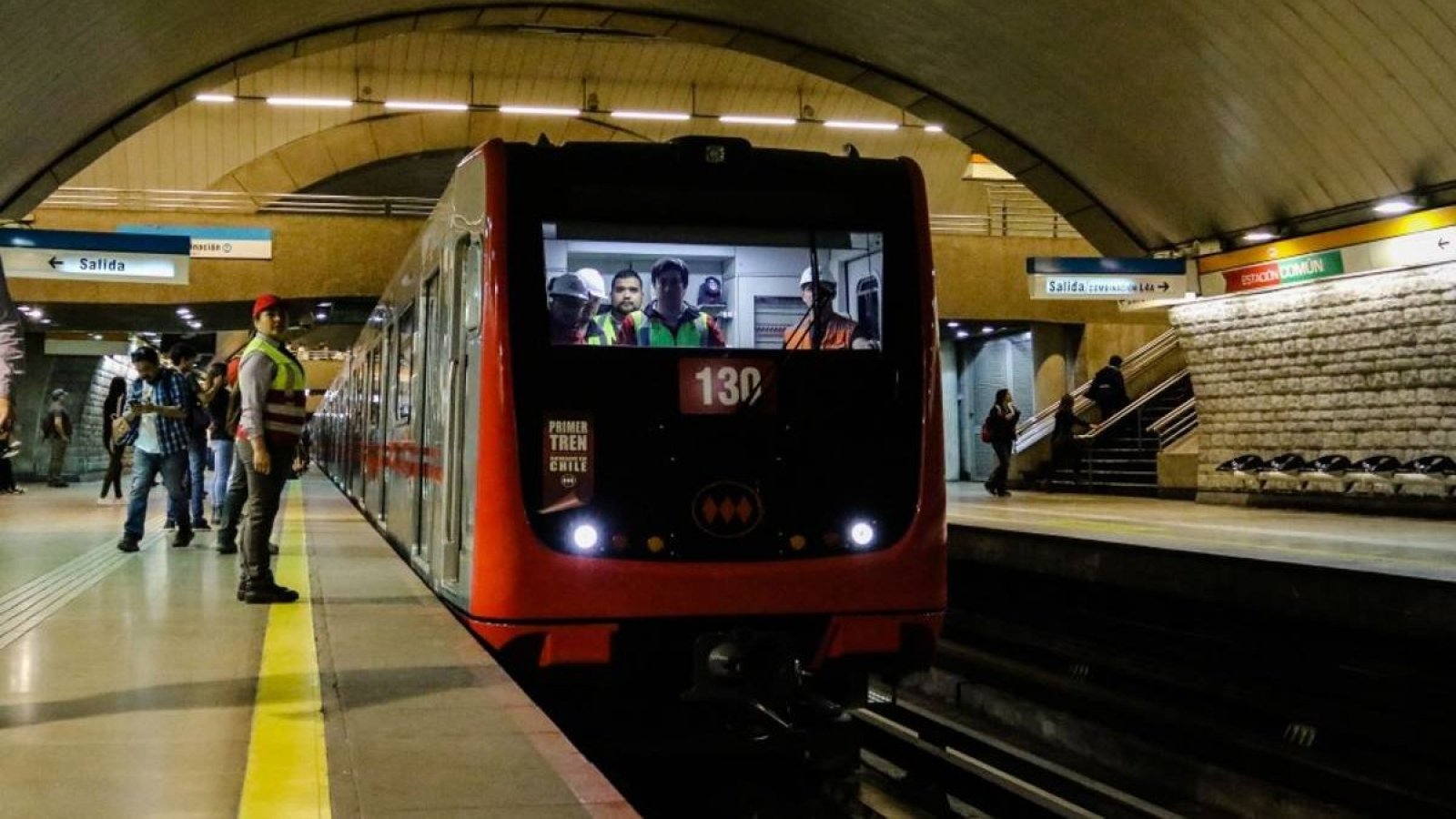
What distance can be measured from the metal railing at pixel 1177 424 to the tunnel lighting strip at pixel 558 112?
9.31m

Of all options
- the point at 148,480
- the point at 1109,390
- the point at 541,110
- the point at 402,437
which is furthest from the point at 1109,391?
the point at 148,480

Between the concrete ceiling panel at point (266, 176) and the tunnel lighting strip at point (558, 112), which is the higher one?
the tunnel lighting strip at point (558, 112)

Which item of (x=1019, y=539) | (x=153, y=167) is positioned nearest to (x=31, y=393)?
(x=153, y=167)

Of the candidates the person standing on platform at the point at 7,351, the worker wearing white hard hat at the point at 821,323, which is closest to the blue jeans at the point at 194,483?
the person standing on platform at the point at 7,351

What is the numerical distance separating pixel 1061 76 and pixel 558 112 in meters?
14.5

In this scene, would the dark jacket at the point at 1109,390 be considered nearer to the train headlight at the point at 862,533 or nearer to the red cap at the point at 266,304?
the red cap at the point at 266,304

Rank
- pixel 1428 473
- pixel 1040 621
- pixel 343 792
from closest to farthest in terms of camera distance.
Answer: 1. pixel 343 792
2. pixel 1040 621
3. pixel 1428 473

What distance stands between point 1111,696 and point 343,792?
18.5ft

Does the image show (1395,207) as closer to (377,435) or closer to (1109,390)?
(1109,390)

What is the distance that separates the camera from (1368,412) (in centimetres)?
1548

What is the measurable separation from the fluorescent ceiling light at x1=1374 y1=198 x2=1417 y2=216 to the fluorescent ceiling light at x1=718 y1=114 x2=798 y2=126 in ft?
49.7

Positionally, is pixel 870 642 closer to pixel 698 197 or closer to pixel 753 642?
pixel 753 642

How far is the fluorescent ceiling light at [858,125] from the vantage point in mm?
28812

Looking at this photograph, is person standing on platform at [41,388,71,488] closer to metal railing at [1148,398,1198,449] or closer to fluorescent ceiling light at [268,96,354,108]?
fluorescent ceiling light at [268,96,354,108]
